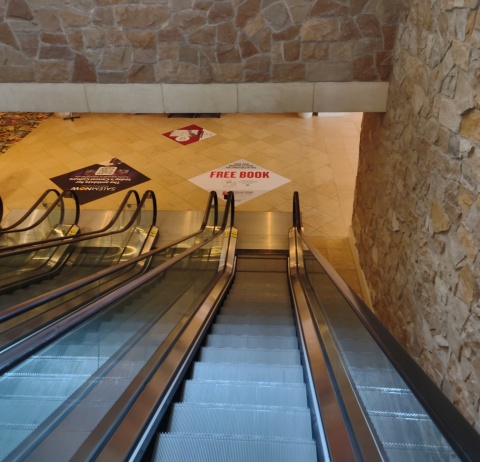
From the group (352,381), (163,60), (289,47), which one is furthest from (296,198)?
(352,381)

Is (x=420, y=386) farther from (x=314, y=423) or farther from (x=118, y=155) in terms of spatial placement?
(x=118, y=155)

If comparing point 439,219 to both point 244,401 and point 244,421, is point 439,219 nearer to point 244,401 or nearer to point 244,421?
point 244,401

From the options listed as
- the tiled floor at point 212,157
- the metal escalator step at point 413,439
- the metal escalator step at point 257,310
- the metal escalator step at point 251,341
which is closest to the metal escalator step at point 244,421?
the metal escalator step at point 413,439

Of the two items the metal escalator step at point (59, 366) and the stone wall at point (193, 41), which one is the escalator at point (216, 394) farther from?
the stone wall at point (193, 41)

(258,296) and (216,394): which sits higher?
(216,394)

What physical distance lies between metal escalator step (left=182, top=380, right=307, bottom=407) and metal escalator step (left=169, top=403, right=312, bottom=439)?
0.52 feet

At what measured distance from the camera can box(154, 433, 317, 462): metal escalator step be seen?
59.1 inches

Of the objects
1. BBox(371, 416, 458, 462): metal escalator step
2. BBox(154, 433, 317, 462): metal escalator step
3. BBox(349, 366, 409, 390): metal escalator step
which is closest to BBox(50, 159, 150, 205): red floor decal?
BBox(154, 433, 317, 462): metal escalator step

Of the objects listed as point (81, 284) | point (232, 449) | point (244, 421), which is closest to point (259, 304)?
point (81, 284)

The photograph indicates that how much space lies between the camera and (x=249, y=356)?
2541mm

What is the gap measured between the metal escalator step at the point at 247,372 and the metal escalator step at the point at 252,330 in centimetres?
75

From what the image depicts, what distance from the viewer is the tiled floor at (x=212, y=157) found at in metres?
7.36

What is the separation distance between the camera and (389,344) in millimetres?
1560

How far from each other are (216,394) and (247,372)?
0.28 m
